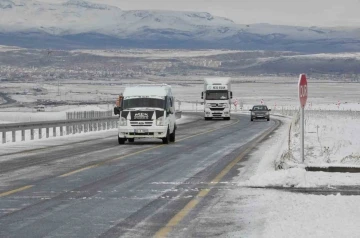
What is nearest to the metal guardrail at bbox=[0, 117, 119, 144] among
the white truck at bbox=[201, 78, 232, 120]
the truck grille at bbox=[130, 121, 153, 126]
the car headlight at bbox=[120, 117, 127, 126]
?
the car headlight at bbox=[120, 117, 127, 126]

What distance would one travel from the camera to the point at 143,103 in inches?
1294

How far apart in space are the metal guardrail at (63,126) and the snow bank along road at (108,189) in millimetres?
6796

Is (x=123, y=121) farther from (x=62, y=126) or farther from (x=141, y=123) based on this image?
(x=62, y=126)

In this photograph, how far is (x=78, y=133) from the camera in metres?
43.4

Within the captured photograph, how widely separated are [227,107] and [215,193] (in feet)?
174

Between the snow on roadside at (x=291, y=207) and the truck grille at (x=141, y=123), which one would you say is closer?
the snow on roadside at (x=291, y=207)

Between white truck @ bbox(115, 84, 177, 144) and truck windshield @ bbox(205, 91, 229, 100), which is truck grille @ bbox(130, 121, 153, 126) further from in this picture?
truck windshield @ bbox(205, 91, 229, 100)

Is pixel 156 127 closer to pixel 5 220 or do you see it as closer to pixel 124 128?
pixel 124 128

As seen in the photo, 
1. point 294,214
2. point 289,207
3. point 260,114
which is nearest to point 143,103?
point 289,207

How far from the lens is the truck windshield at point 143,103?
3278 centimetres

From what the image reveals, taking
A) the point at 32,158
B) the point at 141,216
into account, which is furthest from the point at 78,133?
the point at 141,216

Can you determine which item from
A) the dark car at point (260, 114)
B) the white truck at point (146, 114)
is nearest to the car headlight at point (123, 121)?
the white truck at point (146, 114)

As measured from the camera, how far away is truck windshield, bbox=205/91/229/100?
225 feet

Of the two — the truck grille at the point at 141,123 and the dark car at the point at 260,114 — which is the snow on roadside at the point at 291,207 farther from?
the dark car at the point at 260,114
